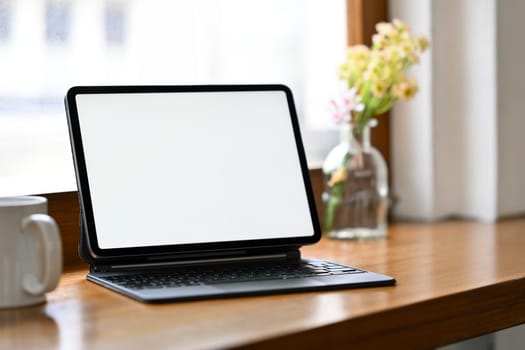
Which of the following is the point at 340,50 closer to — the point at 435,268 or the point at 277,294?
the point at 435,268

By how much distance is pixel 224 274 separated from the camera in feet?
3.59

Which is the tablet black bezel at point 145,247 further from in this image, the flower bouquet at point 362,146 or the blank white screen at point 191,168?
the flower bouquet at point 362,146

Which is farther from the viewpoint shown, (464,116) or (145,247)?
(464,116)

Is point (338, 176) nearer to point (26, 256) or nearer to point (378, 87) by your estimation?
point (378, 87)

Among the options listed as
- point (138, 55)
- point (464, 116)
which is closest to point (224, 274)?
point (138, 55)

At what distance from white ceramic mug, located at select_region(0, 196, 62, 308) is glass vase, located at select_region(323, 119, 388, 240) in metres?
0.68

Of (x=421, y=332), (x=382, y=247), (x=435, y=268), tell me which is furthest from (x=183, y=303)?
(x=382, y=247)

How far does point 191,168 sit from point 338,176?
1.35 feet

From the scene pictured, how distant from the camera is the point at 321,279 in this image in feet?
3.51

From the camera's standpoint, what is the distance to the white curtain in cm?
171

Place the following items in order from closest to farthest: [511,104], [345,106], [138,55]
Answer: [138,55] < [345,106] < [511,104]

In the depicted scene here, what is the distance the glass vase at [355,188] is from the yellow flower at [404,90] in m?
0.07

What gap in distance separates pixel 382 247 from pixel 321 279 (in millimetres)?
364

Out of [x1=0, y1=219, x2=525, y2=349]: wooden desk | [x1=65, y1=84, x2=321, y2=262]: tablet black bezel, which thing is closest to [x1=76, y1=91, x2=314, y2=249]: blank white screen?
[x1=65, y1=84, x2=321, y2=262]: tablet black bezel
